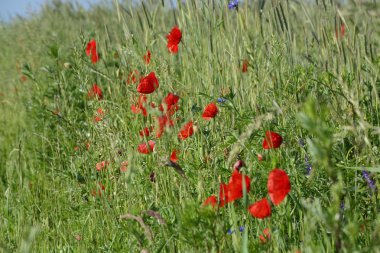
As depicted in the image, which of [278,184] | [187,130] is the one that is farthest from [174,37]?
[278,184]

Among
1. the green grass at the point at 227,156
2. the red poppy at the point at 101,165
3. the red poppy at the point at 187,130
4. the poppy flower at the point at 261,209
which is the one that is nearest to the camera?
the poppy flower at the point at 261,209

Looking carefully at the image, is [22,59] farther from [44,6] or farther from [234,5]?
[234,5]

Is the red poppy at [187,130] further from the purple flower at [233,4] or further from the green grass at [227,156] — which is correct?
the purple flower at [233,4]

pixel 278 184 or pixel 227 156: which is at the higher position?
pixel 227 156

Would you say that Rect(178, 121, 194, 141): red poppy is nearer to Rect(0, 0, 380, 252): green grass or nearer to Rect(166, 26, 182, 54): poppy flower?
Rect(0, 0, 380, 252): green grass

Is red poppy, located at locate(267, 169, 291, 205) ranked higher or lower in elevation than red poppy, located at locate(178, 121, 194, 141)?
lower

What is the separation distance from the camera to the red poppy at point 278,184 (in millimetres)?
1305

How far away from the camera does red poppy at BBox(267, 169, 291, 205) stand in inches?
51.4

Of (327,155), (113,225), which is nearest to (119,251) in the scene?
(113,225)

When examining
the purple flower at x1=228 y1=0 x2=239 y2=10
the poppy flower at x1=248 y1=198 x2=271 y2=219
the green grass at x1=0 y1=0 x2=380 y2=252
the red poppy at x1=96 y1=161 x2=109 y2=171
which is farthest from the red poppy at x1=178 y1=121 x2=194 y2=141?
the poppy flower at x1=248 y1=198 x2=271 y2=219

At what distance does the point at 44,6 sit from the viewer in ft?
31.3

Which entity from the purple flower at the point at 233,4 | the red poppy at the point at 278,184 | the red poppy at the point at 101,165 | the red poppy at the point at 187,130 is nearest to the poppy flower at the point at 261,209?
the red poppy at the point at 278,184

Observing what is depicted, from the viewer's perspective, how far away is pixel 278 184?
4.31ft

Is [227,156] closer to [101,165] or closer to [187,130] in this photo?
[187,130]
